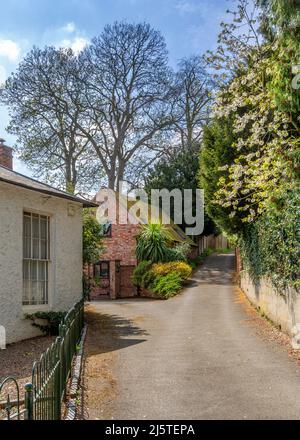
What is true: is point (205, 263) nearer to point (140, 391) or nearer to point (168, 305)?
point (168, 305)

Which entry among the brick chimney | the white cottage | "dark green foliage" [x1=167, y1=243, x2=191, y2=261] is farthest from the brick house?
the white cottage

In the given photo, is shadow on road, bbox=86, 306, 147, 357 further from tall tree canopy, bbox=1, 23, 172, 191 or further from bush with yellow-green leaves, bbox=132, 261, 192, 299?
tall tree canopy, bbox=1, 23, 172, 191

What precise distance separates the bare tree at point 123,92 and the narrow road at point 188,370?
2122cm

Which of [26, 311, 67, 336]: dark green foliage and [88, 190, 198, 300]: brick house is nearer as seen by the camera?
[26, 311, 67, 336]: dark green foliage

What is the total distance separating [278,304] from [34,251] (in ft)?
22.7

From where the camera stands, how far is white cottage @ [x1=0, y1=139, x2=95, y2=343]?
34.3 feet

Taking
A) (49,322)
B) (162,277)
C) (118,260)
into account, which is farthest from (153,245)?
(49,322)

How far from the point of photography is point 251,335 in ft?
35.8

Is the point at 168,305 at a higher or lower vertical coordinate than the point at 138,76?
lower

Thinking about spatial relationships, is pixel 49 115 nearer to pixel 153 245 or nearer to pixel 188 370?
pixel 153 245

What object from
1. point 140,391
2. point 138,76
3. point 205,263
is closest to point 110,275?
point 205,263

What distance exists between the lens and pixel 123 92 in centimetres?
3250

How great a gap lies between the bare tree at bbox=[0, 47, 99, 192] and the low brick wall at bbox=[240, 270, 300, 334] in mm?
19332
